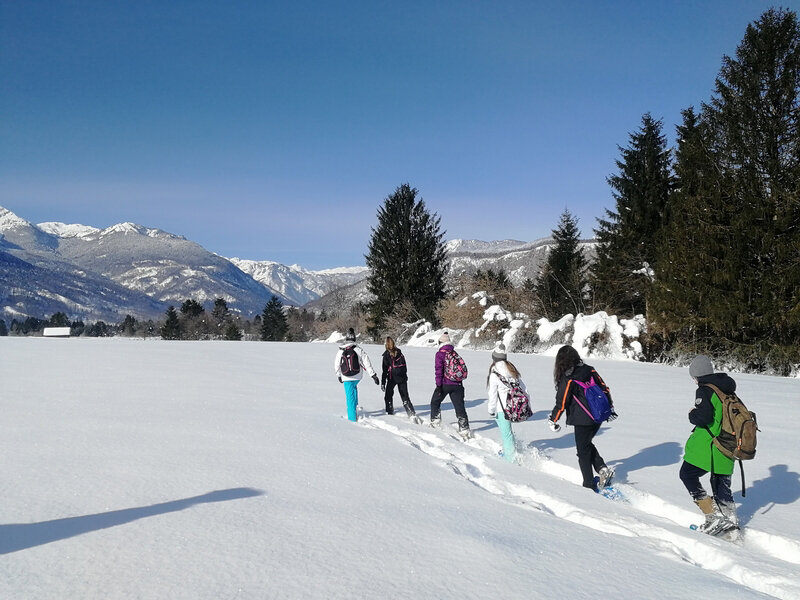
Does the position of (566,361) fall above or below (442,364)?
above

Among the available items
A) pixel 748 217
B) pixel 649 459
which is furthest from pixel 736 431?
pixel 748 217

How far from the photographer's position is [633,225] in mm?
28594

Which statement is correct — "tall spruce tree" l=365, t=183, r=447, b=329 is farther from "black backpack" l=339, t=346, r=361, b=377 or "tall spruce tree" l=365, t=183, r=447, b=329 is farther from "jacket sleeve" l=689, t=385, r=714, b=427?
"jacket sleeve" l=689, t=385, r=714, b=427

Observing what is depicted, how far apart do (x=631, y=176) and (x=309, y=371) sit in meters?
22.6

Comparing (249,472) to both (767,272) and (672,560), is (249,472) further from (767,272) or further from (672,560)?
(767,272)

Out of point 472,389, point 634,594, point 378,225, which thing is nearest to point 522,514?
point 634,594

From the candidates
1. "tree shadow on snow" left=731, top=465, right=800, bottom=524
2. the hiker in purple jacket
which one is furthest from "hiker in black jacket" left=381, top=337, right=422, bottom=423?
"tree shadow on snow" left=731, top=465, right=800, bottom=524

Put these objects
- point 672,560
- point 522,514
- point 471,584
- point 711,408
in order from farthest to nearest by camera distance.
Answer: point 711,408 → point 522,514 → point 672,560 → point 471,584

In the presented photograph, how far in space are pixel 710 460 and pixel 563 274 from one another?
118 ft

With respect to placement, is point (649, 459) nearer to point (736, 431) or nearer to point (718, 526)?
point (718, 526)

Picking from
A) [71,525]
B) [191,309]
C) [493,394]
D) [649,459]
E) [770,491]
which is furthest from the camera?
[191,309]

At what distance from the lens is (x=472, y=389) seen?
14703 millimetres

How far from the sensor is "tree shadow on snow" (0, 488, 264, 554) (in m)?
3.34

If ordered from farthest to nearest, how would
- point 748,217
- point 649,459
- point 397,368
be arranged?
1. point 748,217
2. point 397,368
3. point 649,459
